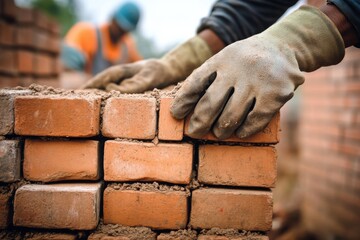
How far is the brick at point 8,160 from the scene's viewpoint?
1.33m

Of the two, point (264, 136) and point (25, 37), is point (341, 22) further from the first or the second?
point (25, 37)

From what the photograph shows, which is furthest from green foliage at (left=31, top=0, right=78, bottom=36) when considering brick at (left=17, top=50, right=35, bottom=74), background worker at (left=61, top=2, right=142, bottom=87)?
brick at (left=17, top=50, right=35, bottom=74)

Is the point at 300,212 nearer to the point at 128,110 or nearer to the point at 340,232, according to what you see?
the point at 340,232

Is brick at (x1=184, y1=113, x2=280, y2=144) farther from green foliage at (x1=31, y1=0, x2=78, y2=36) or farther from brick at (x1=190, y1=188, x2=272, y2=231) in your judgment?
green foliage at (x1=31, y1=0, x2=78, y2=36)

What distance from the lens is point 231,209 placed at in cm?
136

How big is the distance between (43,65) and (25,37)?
54 centimetres

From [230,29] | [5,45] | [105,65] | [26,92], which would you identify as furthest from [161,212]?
[105,65]

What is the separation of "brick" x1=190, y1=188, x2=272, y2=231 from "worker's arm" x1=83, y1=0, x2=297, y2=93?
0.76 metres

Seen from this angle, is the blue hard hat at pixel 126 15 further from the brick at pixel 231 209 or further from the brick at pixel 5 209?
the brick at pixel 231 209

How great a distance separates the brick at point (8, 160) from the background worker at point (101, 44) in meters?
3.72

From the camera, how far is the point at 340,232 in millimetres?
3568

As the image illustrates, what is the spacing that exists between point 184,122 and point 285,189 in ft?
18.8

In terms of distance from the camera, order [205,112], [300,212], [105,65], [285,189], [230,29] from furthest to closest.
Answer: [285,189]
[105,65]
[300,212]
[230,29]
[205,112]

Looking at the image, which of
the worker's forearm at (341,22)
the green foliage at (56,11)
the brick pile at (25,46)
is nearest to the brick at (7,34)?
the brick pile at (25,46)
